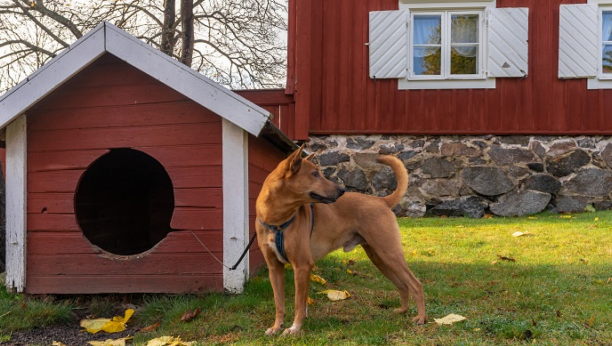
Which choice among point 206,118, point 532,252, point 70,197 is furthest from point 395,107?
point 70,197

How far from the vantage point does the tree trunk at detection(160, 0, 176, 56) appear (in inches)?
685

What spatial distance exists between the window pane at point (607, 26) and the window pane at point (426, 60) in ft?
11.4

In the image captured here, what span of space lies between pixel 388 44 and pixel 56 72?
745 centimetres

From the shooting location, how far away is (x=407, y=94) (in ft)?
36.2

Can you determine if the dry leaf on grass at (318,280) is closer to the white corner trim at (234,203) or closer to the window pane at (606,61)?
the white corner trim at (234,203)

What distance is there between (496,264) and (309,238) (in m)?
3.09

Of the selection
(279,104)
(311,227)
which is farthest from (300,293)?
(279,104)

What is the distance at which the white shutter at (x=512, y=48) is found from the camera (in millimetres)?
10859

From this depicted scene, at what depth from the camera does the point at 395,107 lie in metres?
11.0

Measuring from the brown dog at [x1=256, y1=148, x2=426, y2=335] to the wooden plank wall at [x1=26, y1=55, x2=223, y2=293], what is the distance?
1097 millimetres

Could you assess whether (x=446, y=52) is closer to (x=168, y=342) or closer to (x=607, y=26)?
(x=607, y=26)

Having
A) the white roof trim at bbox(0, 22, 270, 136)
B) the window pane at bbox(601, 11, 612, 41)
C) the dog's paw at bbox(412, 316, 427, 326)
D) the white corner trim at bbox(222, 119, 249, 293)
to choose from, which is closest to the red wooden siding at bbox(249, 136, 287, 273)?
the white corner trim at bbox(222, 119, 249, 293)

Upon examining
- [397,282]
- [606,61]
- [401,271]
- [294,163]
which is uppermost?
[606,61]

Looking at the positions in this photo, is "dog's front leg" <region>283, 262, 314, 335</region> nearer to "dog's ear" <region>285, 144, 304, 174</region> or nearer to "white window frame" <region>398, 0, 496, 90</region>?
"dog's ear" <region>285, 144, 304, 174</region>
